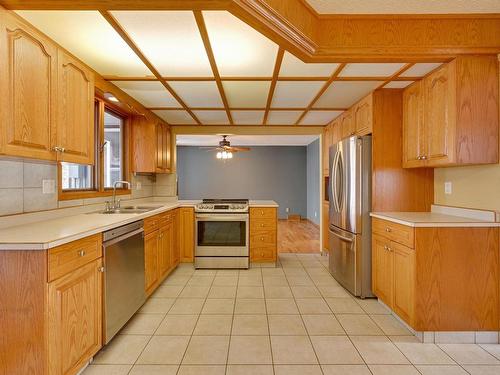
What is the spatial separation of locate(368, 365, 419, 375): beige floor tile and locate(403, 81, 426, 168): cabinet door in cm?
161

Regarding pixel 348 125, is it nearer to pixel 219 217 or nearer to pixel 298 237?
pixel 219 217

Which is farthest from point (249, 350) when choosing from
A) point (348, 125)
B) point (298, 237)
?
point (298, 237)

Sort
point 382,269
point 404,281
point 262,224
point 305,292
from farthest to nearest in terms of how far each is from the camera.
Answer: point 262,224
point 305,292
point 382,269
point 404,281

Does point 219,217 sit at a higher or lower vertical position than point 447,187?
lower

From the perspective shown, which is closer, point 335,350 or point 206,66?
point 335,350

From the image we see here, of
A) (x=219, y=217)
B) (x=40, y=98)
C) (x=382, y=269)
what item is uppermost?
(x=40, y=98)

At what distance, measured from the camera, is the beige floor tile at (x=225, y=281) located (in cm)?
335

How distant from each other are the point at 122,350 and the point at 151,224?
117 cm

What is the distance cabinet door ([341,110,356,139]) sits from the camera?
3504 millimetres

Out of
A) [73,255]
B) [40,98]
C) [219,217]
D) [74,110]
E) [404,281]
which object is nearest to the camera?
[73,255]

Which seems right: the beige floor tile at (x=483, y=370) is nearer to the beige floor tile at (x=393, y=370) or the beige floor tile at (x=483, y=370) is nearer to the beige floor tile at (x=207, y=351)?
the beige floor tile at (x=393, y=370)

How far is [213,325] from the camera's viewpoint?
7.77 feet

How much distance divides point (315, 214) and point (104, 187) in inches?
226

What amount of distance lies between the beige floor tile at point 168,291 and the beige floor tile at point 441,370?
219cm
